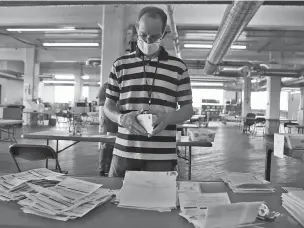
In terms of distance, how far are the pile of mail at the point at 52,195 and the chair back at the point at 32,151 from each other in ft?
3.73

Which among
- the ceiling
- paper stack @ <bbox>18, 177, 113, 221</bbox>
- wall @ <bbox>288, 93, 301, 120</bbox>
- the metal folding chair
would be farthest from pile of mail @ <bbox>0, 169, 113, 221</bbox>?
wall @ <bbox>288, 93, 301, 120</bbox>

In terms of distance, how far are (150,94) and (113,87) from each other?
0.73 ft

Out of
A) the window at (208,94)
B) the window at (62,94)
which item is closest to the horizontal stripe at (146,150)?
the window at (208,94)

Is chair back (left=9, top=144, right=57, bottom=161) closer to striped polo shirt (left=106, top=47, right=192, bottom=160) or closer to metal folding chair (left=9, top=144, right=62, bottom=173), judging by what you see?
metal folding chair (left=9, top=144, right=62, bottom=173)

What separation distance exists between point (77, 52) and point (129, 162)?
46.2 ft

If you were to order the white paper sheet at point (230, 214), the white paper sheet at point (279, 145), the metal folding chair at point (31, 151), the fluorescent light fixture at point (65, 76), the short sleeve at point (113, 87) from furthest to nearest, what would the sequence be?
the fluorescent light fixture at point (65, 76), the metal folding chair at point (31, 151), the white paper sheet at point (279, 145), the short sleeve at point (113, 87), the white paper sheet at point (230, 214)

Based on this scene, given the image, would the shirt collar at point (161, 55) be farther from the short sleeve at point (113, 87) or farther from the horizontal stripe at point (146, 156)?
the horizontal stripe at point (146, 156)

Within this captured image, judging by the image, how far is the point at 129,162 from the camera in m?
1.49

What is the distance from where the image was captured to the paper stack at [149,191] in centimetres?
110

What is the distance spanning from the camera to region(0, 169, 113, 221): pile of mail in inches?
39.9

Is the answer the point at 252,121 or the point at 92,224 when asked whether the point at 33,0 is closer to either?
the point at 92,224

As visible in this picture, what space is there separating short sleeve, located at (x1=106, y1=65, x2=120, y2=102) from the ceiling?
2.15 m

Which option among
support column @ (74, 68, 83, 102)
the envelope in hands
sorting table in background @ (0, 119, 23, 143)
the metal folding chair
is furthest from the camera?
support column @ (74, 68, 83, 102)

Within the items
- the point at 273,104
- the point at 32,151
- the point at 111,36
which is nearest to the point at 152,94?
the point at 32,151
